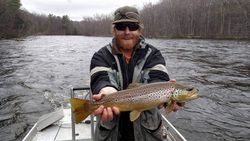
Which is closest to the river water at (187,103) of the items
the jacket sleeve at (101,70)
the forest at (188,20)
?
the jacket sleeve at (101,70)

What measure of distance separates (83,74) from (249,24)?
51231 mm

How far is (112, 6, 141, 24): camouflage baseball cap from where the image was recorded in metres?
3.37

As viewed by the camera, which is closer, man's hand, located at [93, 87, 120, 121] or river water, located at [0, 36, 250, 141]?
man's hand, located at [93, 87, 120, 121]

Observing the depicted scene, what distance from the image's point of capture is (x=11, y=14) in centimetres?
7481

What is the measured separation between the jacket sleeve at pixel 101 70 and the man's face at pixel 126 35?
7.7 inches

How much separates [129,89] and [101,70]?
1.33 ft

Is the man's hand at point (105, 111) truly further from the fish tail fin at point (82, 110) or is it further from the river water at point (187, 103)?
the river water at point (187, 103)

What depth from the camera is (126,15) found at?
3.38m

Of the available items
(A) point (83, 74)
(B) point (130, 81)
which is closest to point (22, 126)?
(B) point (130, 81)

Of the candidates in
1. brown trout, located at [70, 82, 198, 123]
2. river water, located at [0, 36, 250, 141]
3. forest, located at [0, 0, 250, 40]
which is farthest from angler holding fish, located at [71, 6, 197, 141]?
forest, located at [0, 0, 250, 40]

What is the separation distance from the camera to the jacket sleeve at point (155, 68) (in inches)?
132

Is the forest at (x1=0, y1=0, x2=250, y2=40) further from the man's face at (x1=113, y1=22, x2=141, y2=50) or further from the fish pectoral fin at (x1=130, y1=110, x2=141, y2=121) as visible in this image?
the fish pectoral fin at (x1=130, y1=110, x2=141, y2=121)

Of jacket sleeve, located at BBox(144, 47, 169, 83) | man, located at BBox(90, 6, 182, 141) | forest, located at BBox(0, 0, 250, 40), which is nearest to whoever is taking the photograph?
man, located at BBox(90, 6, 182, 141)

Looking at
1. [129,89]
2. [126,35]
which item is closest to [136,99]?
[129,89]
